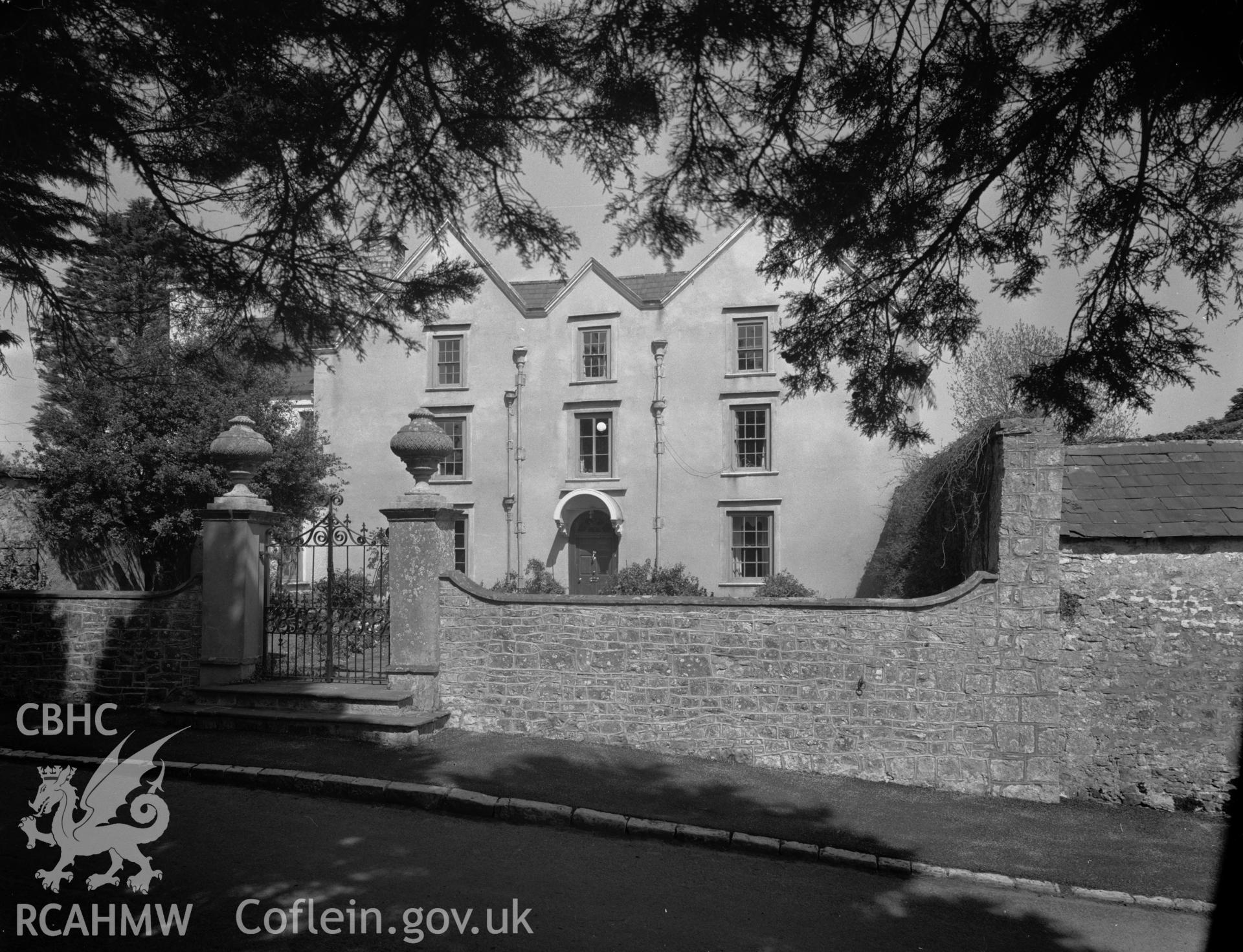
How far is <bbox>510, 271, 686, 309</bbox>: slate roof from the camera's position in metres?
24.9

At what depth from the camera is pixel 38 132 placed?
543cm

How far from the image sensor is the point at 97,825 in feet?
19.9

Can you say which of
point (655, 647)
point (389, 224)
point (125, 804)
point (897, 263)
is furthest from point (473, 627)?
point (897, 263)

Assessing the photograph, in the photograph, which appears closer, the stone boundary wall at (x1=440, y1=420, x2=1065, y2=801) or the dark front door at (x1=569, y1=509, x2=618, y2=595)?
the stone boundary wall at (x1=440, y1=420, x2=1065, y2=801)

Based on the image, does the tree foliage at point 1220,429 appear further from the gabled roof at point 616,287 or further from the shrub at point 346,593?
the gabled roof at point 616,287

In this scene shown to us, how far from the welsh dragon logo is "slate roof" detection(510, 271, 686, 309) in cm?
1914

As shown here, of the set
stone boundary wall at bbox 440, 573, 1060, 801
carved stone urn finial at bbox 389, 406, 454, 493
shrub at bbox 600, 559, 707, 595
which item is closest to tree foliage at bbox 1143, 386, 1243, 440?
stone boundary wall at bbox 440, 573, 1060, 801

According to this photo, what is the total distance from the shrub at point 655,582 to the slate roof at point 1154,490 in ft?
35.3

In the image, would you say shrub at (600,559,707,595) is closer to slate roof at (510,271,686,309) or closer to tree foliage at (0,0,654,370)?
slate roof at (510,271,686,309)

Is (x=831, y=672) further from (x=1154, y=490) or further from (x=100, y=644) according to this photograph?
(x=100, y=644)

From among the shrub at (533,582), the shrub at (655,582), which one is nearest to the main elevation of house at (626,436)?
the shrub at (533,582)

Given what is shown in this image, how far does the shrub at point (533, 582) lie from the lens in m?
22.2

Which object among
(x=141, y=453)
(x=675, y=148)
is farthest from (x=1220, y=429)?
(x=141, y=453)

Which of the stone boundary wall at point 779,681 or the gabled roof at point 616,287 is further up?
the gabled roof at point 616,287
